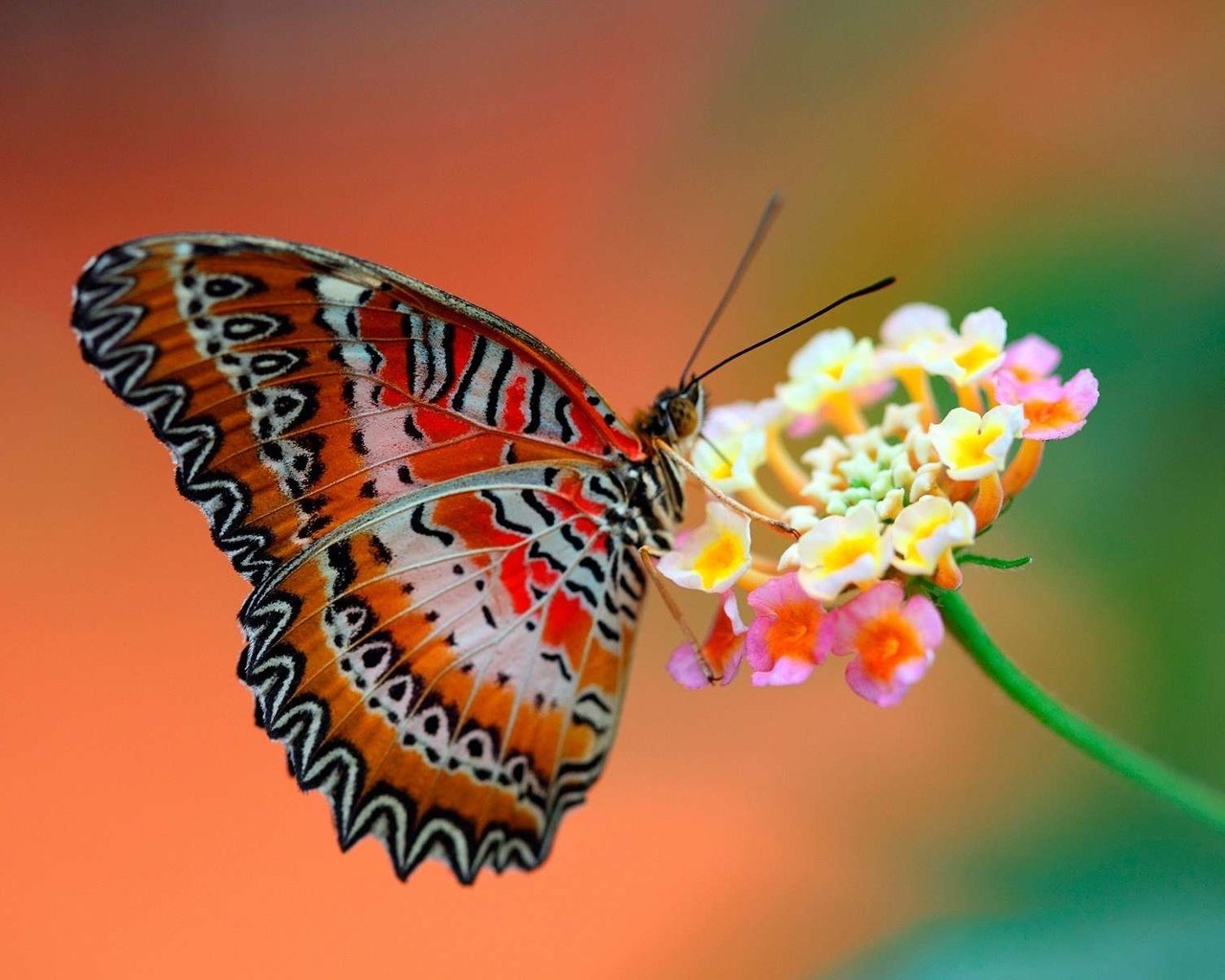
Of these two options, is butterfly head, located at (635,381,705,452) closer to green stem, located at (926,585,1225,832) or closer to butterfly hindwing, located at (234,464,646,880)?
butterfly hindwing, located at (234,464,646,880)

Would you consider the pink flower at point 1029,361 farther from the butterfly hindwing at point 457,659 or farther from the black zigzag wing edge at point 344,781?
the black zigzag wing edge at point 344,781

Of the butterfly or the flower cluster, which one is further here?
the butterfly

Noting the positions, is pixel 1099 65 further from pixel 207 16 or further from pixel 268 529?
pixel 207 16

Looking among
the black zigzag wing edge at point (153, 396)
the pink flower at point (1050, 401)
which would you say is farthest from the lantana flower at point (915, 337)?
the black zigzag wing edge at point (153, 396)

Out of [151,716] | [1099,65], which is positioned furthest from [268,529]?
[1099,65]

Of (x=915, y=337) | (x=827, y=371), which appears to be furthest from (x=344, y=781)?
(x=915, y=337)

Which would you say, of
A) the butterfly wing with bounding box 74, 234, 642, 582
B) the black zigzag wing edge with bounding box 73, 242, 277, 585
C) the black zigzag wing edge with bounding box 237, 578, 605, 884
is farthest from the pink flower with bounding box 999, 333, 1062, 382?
the black zigzag wing edge with bounding box 73, 242, 277, 585
